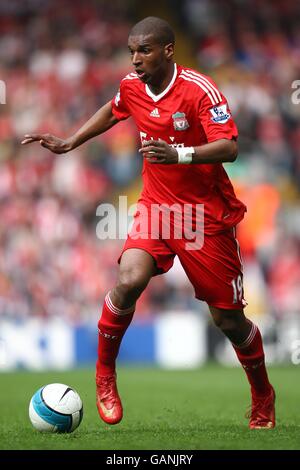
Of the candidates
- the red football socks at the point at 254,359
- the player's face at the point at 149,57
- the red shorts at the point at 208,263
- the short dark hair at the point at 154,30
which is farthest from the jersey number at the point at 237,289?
the short dark hair at the point at 154,30

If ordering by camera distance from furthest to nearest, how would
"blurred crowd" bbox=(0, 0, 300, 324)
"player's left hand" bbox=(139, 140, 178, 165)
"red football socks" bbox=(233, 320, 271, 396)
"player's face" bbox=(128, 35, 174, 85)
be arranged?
1. "blurred crowd" bbox=(0, 0, 300, 324)
2. "red football socks" bbox=(233, 320, 271, 396)
3. "player's face" bbox=(128, 35, 174, 85)
4. "player's left hand" bbox=(139, 140, 178, 165)

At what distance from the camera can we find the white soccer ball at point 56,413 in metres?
5.80

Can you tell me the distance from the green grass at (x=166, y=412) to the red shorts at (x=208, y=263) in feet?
2.68

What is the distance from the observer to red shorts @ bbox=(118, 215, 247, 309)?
6000 mm

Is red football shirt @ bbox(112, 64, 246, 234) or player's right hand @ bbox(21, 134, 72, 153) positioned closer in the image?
red football shirt @ bbox(112, 64, 246, 234)

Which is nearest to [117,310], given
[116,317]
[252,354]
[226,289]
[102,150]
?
[116,317]

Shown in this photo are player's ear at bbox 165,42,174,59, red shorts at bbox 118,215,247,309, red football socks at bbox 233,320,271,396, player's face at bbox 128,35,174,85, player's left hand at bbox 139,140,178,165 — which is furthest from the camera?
red football socks at bbox 233,320,271,396

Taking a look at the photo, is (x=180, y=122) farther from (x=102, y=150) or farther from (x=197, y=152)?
(x=102, y=150)

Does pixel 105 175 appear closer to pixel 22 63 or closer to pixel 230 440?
pixel 22 63

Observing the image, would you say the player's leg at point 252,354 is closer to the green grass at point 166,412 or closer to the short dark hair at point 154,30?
the green grass at point 166,412

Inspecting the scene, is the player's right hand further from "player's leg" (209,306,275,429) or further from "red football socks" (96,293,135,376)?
"player's leg" (209,306,275,429)

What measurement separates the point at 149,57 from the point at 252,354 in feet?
6.41

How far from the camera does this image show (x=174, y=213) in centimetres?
607

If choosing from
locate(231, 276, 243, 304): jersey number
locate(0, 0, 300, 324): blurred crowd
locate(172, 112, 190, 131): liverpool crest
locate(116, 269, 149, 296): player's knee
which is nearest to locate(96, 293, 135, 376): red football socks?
locate(116, 269, 149, 296): player's knee
